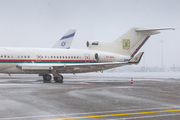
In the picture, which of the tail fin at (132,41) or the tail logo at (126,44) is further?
the tail logo at (126,44)

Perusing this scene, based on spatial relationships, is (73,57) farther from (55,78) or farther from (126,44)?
(126,44)

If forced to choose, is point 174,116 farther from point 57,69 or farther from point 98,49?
point 98,49

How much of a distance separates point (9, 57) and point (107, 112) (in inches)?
795

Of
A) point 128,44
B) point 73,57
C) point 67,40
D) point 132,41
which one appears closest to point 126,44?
point 128,44

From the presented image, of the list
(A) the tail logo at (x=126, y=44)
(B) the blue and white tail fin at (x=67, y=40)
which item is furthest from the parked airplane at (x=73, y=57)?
(B) the blue and white tail fin at (x=67, y=40)

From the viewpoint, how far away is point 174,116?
8.12 m

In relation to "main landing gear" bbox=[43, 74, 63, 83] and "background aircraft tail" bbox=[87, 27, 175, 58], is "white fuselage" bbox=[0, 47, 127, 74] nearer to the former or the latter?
"background aircraft tail" bbox=[87, 27, 175, 58]

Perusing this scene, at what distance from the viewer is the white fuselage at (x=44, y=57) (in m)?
26.3

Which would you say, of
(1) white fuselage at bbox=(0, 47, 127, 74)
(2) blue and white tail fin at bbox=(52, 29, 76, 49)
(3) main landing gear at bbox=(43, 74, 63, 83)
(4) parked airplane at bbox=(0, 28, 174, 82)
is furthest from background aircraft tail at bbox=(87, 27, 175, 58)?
(2) blue and white tail fin at bbox=(52, 29, 76, 49)

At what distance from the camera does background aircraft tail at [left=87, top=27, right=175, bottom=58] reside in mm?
31422

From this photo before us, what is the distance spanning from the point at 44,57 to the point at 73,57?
12.2 feet

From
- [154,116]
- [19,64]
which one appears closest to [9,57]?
[19,64]

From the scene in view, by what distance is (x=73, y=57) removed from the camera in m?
29.3

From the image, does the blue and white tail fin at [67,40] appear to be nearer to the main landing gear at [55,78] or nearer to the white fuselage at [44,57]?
the white fuselage at [44,57]
